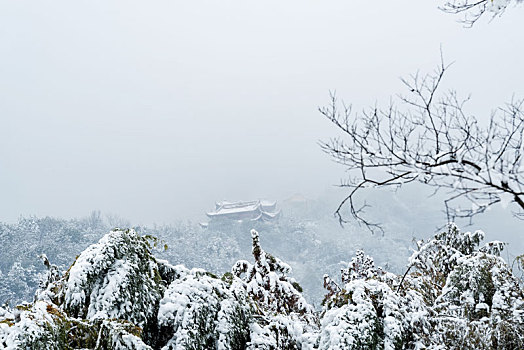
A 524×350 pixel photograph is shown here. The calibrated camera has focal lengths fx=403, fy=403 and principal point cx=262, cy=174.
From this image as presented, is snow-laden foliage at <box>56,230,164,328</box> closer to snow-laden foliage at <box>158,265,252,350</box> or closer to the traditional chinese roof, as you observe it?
snow-laden foliage at <box>158,265,252,350</box>

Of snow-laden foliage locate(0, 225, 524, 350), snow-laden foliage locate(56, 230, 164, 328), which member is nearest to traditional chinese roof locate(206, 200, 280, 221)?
snow-laden foliage locate(0, 225, 524, 350)

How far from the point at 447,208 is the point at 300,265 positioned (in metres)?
72.1

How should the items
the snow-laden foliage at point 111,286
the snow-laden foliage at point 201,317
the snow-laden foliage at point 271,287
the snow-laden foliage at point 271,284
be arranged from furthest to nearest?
1. the snow-laden foliage at point 271,284
2. the snow-laden foliage at point 271,287
3. the snow-laden foliage at point 201,317
4. the snow-laden foliage at point 111,286

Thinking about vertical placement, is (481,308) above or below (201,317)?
below

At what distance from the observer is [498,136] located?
248 cm

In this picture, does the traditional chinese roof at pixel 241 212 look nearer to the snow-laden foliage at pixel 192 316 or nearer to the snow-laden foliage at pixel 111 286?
the snow-laden foliage at pixel 192 316

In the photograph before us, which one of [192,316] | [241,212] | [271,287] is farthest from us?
[241,212]

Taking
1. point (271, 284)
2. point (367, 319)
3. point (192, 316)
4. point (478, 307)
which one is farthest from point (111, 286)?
point (271, 284)

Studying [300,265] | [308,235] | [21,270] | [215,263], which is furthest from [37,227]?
[308,235]

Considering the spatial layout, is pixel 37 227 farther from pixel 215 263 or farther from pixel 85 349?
pixel 85 349

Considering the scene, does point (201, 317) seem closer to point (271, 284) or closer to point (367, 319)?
point (367, 319)

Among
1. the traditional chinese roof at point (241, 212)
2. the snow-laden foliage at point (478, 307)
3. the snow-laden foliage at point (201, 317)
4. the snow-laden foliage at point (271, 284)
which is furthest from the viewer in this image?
the traditional chinese roof at point (241, 212)

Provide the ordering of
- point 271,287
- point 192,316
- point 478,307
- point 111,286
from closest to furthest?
point 111,286
point 192,316
point 478,307
point 271,287

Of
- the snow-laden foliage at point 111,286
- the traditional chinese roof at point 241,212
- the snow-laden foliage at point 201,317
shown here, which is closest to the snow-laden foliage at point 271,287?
the snow-laden foliage at point 201,317
